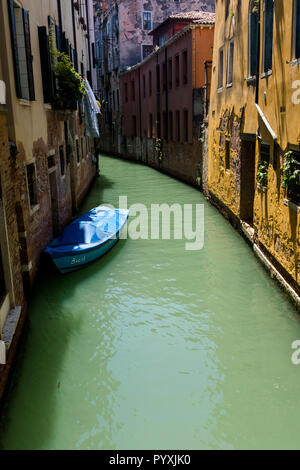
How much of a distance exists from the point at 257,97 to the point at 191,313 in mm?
4859

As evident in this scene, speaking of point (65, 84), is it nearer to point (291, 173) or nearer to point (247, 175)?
point (247, 175)

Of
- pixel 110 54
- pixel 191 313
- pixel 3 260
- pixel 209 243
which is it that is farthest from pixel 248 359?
pixel 110 54

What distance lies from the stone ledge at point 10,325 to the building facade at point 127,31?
29.9 metres

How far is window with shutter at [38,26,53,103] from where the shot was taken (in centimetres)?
963

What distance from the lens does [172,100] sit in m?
23.3

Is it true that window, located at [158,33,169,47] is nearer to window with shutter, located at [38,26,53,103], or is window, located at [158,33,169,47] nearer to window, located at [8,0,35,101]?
window with shutter, located at [38,26,53,103]

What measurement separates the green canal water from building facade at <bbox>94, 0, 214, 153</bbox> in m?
27.7

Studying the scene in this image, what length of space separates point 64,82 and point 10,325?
6585 millimetres

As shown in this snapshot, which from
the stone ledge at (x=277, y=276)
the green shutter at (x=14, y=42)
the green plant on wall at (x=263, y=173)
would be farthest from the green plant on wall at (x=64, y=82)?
the stone ledge at (x=277, y=276)

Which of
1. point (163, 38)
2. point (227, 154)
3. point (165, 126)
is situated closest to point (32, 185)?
point (227, 154)

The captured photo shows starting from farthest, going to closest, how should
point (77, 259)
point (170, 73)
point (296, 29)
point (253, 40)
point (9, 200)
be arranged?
1. point (170, 73)
2. point (253, 40)
3. point (77, 259)
4. point (296, 29)
5. point (9, 200)

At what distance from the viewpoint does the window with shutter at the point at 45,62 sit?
9633 mm

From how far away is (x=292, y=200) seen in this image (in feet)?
25.1
